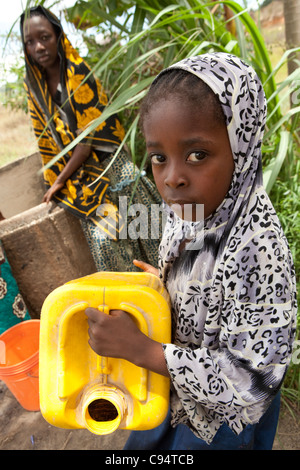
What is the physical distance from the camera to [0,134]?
7148 mm

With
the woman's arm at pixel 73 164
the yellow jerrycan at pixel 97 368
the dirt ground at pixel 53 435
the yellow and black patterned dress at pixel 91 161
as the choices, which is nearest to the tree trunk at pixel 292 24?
the yellow and black patterned dress at pixel 91 161

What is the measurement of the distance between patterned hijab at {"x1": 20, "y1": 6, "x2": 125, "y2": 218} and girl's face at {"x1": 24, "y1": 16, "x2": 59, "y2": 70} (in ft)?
A: 0.12

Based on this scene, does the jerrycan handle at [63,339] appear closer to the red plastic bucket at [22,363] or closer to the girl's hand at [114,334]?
the girl's hand at [114,334]

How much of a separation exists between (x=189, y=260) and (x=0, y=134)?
7.33 metres

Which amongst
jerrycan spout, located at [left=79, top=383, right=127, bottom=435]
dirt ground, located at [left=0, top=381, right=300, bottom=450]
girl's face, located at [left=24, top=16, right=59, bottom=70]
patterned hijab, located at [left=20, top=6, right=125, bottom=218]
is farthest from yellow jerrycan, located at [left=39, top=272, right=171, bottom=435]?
girl's face, located at [left=24, top=16, right=59, bottom=70]

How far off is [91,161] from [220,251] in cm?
161

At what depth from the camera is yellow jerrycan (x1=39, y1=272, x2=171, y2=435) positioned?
2.71 ft

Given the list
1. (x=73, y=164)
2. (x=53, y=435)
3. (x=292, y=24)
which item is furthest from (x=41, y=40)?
(x=53, y=435)

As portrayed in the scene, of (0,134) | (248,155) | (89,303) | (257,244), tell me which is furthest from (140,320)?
(0,134)

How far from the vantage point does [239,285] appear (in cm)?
69

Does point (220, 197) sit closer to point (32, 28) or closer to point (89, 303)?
point (89, 303)

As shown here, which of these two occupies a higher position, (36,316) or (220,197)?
(220,197)

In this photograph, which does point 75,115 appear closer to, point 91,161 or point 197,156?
point 91,161

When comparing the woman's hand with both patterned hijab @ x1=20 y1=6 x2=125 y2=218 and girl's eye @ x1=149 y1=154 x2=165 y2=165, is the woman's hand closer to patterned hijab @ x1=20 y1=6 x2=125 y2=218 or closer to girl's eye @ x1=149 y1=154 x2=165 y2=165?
girl's eye @ x1=149 y1=154 x2=165 y2=165
